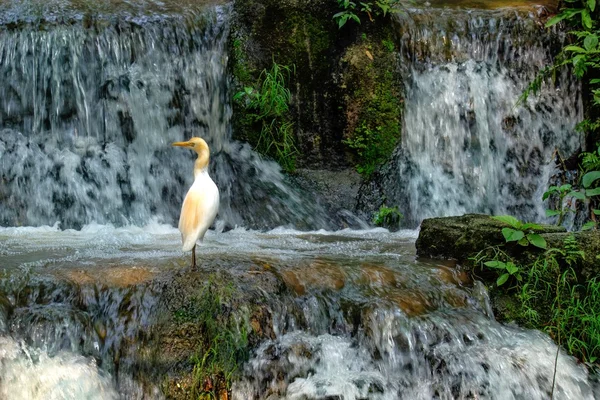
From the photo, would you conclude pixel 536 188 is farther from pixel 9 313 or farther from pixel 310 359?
pixel 9 313

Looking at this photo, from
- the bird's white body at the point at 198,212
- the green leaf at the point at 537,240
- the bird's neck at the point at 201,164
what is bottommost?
the green leaf at the point at 537,240

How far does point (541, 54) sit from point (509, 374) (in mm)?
4584

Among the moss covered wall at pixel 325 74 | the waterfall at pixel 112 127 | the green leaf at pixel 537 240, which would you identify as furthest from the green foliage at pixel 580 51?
the green leaf at pixel 537 240

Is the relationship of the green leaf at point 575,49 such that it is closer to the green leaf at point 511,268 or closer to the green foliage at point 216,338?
the green leaf at point 511,268

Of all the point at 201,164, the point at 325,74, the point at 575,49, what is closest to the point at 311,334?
the point at 201,164

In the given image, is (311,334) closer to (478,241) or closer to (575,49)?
(478,241)

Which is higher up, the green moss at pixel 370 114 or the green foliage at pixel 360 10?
the green foliage at pixel 360 10

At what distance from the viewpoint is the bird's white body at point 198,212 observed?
395 centimetres

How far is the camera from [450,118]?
7.73m

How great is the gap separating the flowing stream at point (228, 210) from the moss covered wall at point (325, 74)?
7.5 inches

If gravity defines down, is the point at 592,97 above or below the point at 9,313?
above

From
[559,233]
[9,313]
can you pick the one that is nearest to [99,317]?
[9,313]

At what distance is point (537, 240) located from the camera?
4.62 m

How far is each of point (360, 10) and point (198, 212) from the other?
14.0 feet
